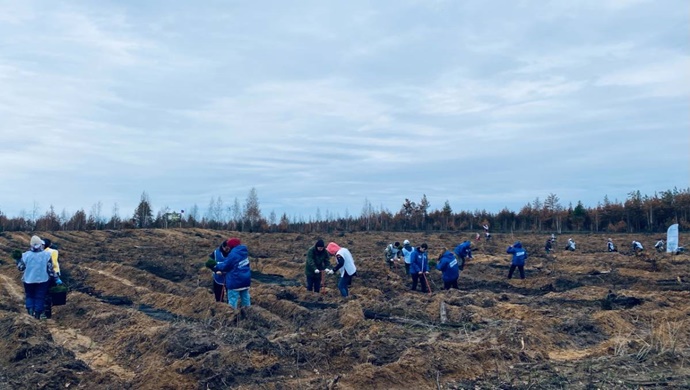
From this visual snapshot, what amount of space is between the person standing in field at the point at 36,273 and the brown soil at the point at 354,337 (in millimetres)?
453

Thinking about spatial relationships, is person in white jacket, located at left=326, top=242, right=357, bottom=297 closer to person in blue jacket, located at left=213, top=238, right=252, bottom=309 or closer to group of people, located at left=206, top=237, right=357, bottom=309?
group of people, located at left=206, top=237, right=357, bottom=309

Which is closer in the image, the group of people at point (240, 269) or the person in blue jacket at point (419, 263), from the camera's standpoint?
the group of people at point (240, 269)

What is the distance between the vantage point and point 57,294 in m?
11.5

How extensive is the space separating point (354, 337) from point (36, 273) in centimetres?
612

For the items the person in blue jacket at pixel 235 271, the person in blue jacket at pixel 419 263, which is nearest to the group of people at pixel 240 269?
the person in blue jacket at pixel 235 271

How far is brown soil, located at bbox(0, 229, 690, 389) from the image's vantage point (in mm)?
6914

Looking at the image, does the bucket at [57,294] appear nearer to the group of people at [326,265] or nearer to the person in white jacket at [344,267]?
the group of people at [326,265]

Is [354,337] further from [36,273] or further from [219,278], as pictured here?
[36,273]

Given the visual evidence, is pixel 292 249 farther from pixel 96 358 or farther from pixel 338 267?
pixel 96 358

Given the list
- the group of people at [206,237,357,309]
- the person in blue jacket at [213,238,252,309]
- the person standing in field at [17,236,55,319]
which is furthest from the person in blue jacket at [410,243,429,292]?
the person standing in field at [17,236,55,319]

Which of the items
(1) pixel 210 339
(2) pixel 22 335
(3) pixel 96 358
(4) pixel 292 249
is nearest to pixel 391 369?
(1) pixel 210 339

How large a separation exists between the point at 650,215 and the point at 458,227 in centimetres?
1370

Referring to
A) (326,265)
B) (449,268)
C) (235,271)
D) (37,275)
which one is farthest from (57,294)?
(449,268)

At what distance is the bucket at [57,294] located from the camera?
11492mm
